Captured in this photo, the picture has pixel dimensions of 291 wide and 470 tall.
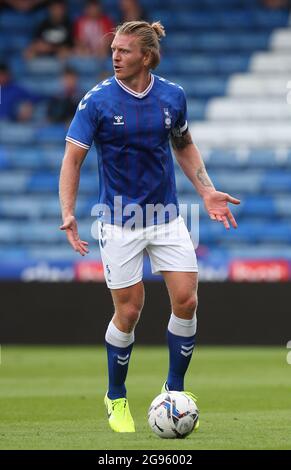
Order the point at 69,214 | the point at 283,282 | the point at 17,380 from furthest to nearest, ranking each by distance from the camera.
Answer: the point at 283,282
the point at 17,380
the point at 69,214

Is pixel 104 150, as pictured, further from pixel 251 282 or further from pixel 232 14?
pixel 232 14

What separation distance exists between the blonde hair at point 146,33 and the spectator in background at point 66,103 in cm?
975

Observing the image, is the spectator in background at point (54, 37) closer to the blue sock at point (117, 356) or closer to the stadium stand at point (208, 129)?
the stadium stand at point (208, 129)

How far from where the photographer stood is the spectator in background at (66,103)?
54.3ft

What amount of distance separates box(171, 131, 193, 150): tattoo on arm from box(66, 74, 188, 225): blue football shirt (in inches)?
8.3

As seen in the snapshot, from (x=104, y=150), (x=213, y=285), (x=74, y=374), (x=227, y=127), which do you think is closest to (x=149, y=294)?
(x=213, y=285)

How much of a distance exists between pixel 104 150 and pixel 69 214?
47 cm

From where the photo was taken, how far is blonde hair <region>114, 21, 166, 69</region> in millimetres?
6742

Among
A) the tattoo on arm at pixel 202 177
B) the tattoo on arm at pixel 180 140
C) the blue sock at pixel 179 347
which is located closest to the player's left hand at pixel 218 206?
the tattoo on arm at pixel 202 177

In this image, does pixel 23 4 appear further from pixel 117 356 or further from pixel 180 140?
pixel 117 356

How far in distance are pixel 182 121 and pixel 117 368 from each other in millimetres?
1478

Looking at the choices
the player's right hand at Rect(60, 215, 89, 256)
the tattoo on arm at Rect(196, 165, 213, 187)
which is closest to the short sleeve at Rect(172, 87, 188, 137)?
the tattoo on arm at Rect(196, 165, 213, 187)

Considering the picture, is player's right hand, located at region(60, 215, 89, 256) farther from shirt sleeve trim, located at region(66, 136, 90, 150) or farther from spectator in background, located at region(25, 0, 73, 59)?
spectator in background, located at region(25, 0, 73, 59)

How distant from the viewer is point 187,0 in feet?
59.7
